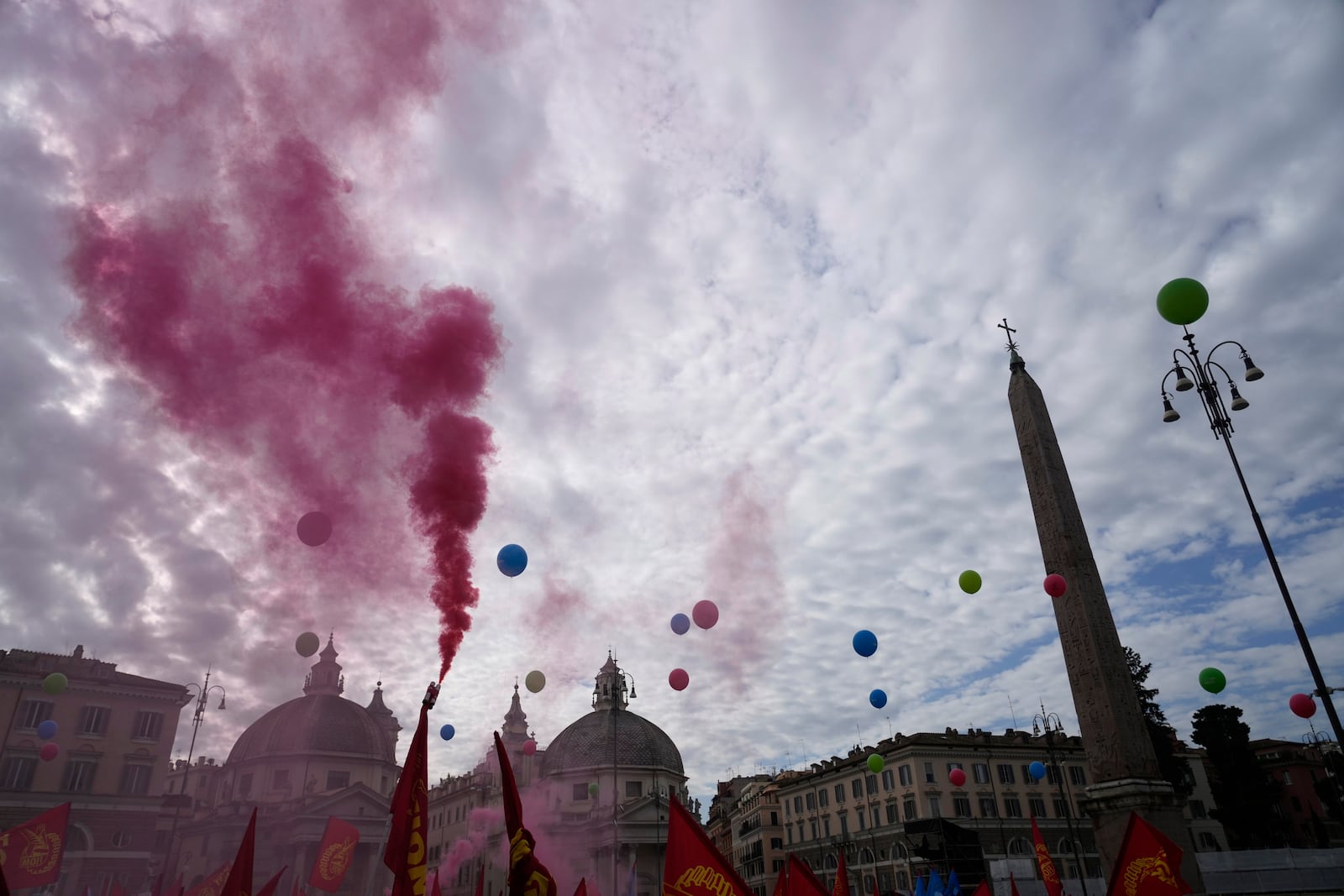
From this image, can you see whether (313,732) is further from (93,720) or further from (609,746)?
(609,746)

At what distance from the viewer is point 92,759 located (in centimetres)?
4472

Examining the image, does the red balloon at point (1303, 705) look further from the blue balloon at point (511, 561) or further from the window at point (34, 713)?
the window at point (34, 713)

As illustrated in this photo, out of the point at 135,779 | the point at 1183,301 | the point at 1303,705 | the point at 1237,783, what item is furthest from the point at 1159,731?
the point at 135,779

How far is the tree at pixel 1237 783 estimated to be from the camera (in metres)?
46.0

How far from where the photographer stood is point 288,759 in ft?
207

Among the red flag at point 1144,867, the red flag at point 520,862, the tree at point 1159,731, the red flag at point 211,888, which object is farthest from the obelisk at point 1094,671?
the tree at point 1159,731

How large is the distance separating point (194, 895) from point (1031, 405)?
63.7 ft

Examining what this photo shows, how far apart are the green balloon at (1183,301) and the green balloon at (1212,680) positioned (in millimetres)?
8160

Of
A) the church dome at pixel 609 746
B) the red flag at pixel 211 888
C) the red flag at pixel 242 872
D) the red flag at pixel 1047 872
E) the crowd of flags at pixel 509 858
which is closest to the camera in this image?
the crowd of flags at pixel 509 858

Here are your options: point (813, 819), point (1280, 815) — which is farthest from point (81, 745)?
point (1280, 815)

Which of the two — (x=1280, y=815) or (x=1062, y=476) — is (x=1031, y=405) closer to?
(x=1062, y=476)

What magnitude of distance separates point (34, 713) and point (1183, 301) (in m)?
56.4

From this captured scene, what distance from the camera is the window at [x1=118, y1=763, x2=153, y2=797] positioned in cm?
4544

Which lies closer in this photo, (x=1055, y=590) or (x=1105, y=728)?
(x=1105, y=728)
